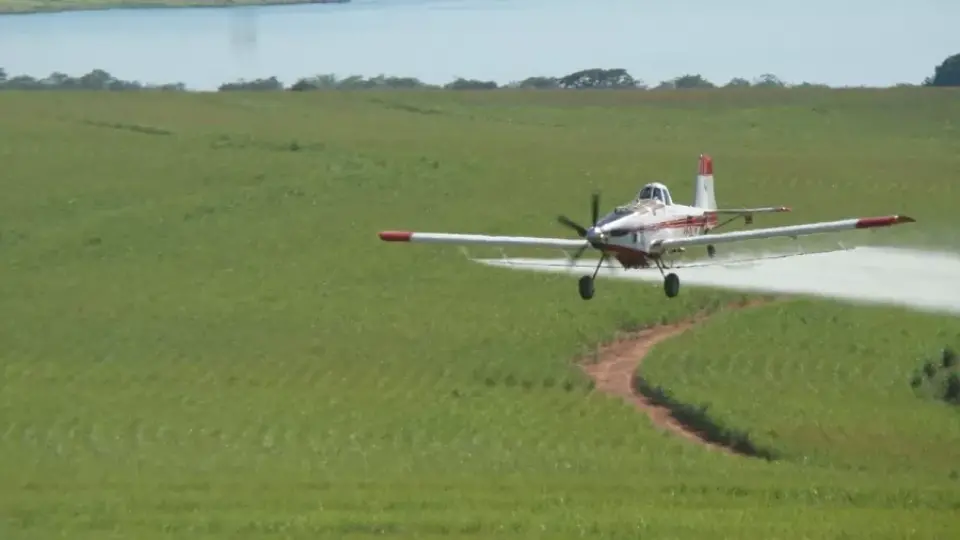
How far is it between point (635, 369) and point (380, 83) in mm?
112100

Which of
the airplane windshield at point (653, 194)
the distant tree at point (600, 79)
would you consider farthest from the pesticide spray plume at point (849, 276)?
the distant tree at point (600, 79)

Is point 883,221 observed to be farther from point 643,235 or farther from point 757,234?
point 643,235

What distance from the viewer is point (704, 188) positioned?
47.3 m

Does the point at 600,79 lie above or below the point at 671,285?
above

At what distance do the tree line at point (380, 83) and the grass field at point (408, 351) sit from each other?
40402 mm

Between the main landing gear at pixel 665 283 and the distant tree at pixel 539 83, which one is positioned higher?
the distant tree at pixel 539 83

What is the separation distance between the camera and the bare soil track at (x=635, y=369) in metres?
48.0

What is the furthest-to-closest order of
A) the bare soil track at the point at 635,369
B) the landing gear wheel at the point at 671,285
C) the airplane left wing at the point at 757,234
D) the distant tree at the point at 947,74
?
the distant tree at the point at 947,74
the bare soil track at the point at 635,369
the landing gear wheel at the point at 671,285
the airplane left wing at the point at 757,234

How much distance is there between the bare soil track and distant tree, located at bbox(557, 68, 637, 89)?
94283mm

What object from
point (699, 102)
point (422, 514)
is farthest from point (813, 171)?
point (422, 514)

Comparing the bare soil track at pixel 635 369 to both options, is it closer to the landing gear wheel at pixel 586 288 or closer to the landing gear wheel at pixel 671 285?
the landing gear wheel at pixel 671 285

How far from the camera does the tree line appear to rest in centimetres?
15410

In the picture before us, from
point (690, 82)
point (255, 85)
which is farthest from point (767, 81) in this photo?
point (255, 85)

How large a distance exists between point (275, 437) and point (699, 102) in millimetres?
85196
